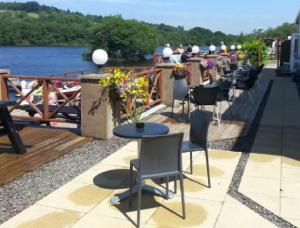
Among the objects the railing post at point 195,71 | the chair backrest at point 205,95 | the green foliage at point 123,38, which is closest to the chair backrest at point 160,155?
the chair backrest at point 205,95

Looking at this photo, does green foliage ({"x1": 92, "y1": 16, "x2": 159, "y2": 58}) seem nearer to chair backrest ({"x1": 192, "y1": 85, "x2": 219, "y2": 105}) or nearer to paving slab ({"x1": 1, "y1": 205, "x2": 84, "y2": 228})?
chair backrest ({"x1": 192, "y1": 85, "x2": 219, "y2": 105})

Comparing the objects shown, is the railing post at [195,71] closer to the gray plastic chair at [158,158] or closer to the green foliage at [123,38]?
the gray plastic chair at [158,158]

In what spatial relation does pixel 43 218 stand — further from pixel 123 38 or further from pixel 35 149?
pixel 123 38

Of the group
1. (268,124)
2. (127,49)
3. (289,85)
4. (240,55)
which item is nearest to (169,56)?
(289,85)

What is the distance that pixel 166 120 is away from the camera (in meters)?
8.05

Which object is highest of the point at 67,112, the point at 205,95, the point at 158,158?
the point at 205,95

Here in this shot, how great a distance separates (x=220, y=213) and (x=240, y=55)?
18.0 m

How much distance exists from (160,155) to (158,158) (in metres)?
0.03

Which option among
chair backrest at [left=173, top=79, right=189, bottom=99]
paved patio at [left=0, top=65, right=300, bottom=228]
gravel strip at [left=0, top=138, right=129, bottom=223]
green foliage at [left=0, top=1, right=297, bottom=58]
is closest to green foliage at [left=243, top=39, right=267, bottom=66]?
chair backrest at [left=173, top=79, right=189, bottom=99]

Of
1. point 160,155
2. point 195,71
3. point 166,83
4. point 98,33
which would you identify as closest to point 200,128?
point 160,155

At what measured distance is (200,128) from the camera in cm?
428

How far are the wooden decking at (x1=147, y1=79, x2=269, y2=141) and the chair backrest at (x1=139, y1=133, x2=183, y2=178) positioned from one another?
10.4 feet

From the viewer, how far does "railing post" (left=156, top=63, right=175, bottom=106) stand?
9.79 meters

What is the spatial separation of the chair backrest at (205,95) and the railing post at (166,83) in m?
2.59
